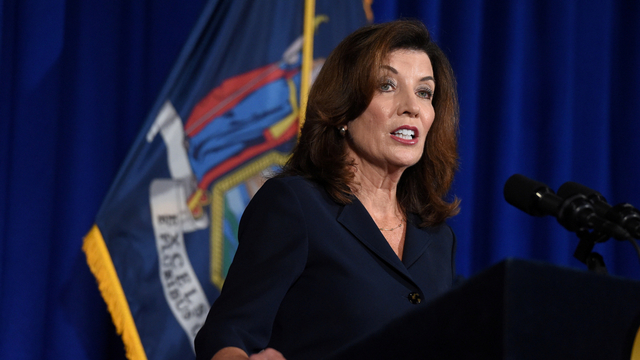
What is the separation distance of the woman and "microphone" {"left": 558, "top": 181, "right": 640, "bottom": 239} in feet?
1.32

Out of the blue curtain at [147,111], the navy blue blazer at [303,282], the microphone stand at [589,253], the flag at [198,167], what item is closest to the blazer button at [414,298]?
the navy blue blazer at [303,282]

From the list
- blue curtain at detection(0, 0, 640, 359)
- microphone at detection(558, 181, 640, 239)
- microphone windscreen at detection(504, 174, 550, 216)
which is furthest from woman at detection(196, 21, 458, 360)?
blue curtain at detection(0, 0, 640, 359)

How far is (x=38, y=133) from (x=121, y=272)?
575 mm

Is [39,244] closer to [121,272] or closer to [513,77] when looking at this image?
[121,272]

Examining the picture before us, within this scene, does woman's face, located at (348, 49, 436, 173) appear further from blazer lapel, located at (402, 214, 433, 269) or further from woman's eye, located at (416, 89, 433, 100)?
blazer lapel, located at (402, 214, 433, 269)

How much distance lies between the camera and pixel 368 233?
54.4 inches

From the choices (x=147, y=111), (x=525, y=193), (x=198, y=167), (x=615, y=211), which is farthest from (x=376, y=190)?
(x=147, y=111)

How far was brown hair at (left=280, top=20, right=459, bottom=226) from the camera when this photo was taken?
1518mm

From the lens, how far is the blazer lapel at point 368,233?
136cm

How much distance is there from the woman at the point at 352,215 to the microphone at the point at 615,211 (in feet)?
1.32

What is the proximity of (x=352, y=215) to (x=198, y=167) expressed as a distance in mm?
958

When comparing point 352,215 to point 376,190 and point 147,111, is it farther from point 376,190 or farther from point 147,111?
point 147,111

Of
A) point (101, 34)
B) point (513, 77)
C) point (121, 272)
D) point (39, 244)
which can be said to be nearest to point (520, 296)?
point (121, 272)

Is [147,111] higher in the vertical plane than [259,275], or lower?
higher
